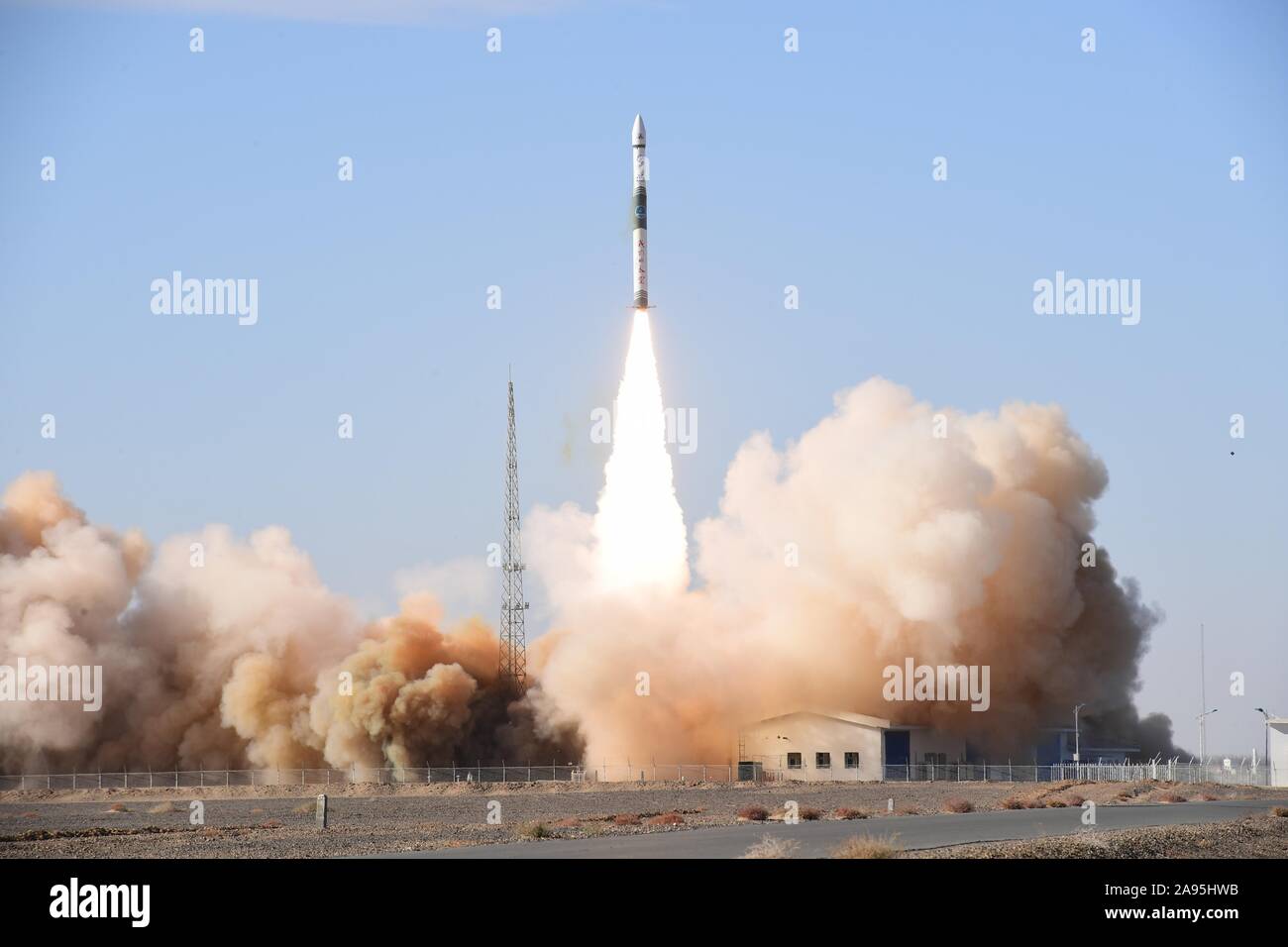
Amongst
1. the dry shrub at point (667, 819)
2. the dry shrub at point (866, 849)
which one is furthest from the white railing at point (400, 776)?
the dry shrub at point (866, 849)

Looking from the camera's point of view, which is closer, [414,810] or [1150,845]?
[1150,845]

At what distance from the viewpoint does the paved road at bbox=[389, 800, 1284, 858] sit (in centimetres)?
3473

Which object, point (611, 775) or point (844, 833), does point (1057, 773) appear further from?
point (844, 833)

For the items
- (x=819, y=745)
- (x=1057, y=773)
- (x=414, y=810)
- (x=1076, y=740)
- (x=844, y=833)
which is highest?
(x=844, y=833)

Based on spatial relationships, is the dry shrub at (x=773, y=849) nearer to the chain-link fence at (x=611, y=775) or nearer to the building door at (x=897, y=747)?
the chain-link fence at (x=611, y=775)

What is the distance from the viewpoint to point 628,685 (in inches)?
3000

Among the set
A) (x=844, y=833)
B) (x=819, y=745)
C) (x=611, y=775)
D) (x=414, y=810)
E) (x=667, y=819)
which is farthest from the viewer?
(x=819, y=745)

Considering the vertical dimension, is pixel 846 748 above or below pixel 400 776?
above

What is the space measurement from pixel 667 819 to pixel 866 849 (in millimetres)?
14319

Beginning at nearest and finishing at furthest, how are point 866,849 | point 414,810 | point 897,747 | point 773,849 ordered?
point 866,849
point 773,849
point 414,810
point 897,747

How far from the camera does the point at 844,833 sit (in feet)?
128

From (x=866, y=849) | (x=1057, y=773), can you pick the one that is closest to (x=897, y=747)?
(x=1057, y=773)

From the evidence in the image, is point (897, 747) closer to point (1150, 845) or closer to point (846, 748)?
point (846, 748)

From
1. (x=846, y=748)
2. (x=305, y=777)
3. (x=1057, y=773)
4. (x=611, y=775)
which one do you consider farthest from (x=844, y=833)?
(x=305, y=777)
